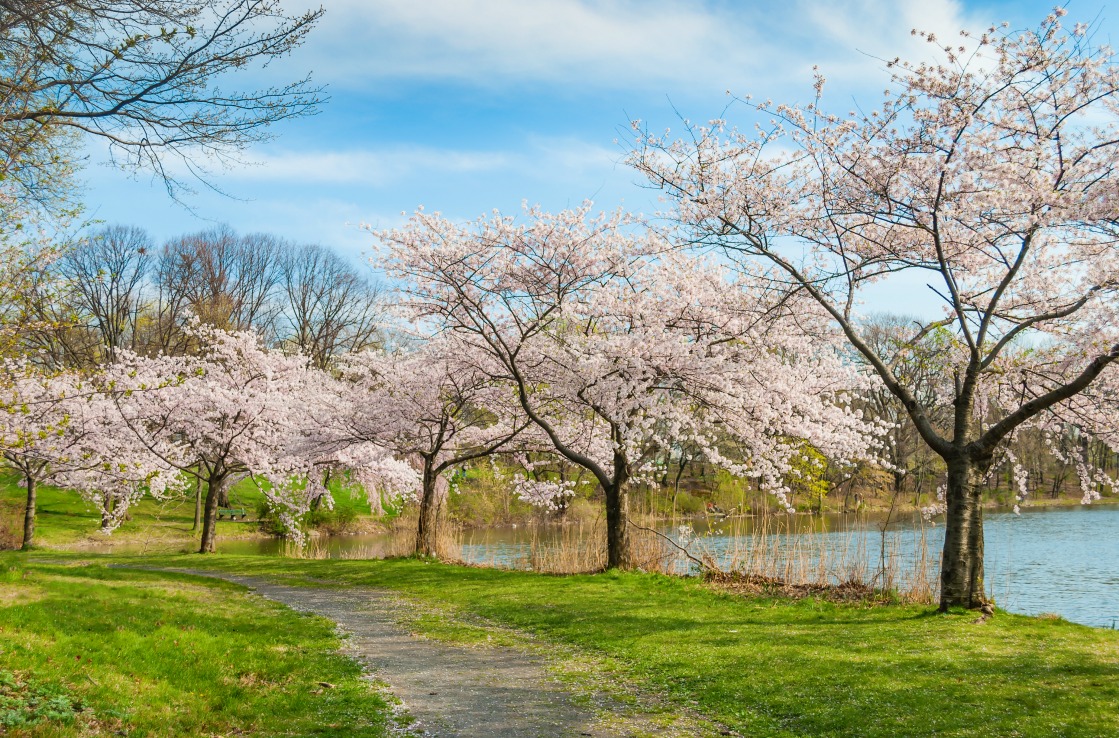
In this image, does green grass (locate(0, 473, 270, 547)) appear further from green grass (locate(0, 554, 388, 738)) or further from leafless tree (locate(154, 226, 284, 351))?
green grass (locate(0, 554, 388, 738))

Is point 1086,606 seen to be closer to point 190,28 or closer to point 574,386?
point 574,386

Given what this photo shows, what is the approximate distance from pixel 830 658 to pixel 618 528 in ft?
25.0

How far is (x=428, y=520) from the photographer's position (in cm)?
1970

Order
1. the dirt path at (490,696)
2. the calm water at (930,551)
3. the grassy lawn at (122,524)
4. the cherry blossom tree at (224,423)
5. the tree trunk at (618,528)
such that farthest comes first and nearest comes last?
the grassy lawn at (122,524) → the cherry blossom tree at (224,423) → the tree trunk at (618,528) → the calm water at (930,551) → the dirt path at (490,696)

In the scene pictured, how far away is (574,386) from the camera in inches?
613

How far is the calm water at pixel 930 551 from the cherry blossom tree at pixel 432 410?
288cm

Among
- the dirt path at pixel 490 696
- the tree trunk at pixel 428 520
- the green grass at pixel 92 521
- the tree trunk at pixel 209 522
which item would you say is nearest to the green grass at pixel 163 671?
the dirt path at pixel 490 696

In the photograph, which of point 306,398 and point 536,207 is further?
point 306,398

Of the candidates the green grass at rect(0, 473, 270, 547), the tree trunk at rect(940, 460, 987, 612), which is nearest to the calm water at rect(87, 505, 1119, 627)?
the tree trunk at rect(940, 460, 987, 612)

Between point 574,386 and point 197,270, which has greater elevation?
point 197,270

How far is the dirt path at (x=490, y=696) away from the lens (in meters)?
6.29

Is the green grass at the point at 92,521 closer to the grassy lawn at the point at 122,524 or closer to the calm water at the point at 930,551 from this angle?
the grassy lawn at the point at 122,524

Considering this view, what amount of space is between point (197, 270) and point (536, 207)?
30.6 metres

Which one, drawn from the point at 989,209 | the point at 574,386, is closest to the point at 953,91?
the point at 989,209
